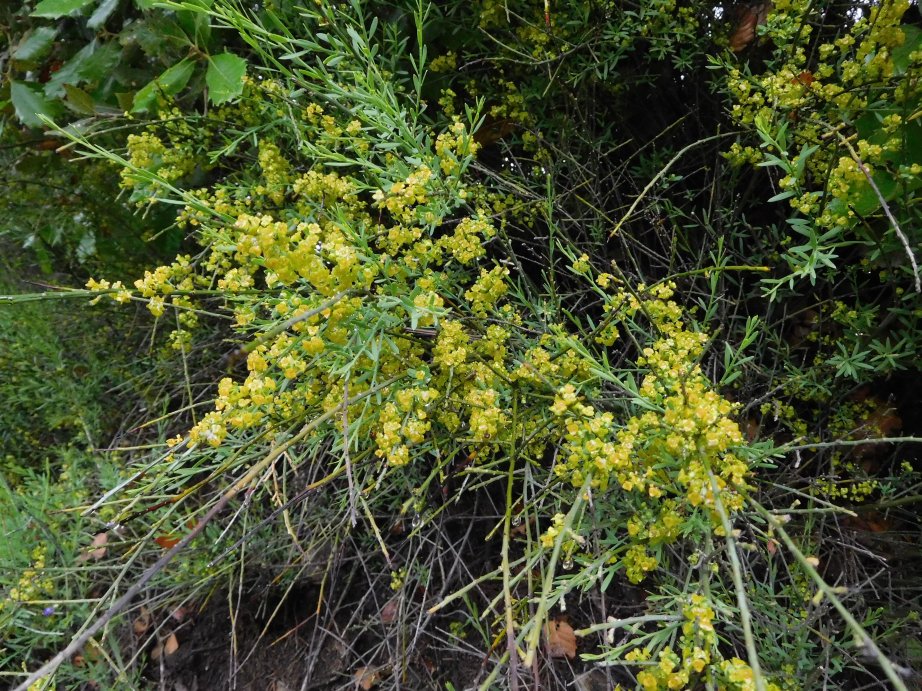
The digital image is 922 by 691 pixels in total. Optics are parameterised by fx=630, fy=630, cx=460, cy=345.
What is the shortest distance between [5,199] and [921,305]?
11.8 feet

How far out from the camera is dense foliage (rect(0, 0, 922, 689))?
112 cm

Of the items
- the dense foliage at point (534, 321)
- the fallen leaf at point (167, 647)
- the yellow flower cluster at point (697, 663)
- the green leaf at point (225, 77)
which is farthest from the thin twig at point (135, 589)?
the fallen leaf at point (167, 647)

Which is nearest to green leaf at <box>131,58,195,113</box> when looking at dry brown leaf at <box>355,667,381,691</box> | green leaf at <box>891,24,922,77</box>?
green leaf at <box>891,24,922,77</box>

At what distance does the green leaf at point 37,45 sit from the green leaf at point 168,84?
606 millimetres

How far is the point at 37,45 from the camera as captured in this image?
6.91 feet

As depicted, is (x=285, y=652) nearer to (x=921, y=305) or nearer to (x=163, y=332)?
(x=163, y=332)

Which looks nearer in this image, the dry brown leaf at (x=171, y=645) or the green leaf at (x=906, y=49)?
the green leaf at (x=906, y=49)

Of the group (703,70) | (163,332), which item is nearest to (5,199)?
(163,332)

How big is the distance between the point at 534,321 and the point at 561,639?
105 cm

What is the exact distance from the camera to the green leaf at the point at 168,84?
1.73m

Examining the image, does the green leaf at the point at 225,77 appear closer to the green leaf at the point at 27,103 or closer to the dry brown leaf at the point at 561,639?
the green leaf at the point at 27,103

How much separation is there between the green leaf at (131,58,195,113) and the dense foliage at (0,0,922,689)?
0.01m

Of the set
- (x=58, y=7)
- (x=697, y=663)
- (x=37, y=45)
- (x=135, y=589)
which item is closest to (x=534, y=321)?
(x=697, y=663)

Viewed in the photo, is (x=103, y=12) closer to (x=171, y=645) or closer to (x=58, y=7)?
(x=58, y=7)
